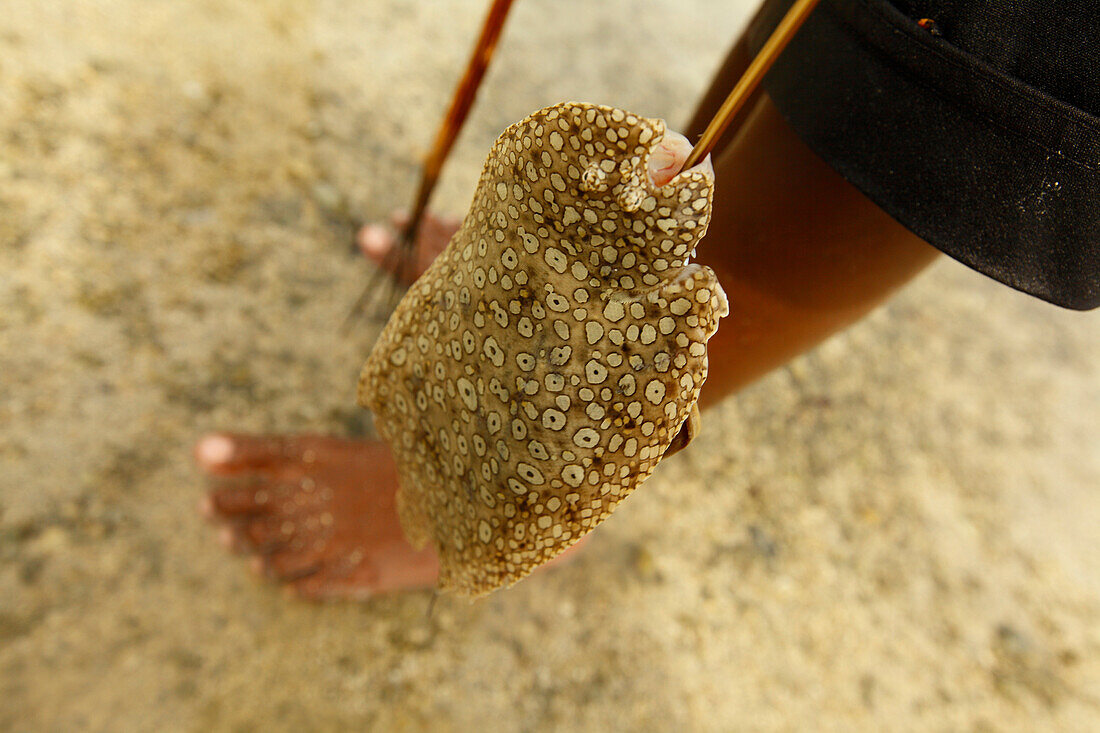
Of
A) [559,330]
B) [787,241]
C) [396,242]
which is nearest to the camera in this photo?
[559,330]

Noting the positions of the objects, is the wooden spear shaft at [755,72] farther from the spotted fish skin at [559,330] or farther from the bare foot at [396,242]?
the bare foot at [396,242]

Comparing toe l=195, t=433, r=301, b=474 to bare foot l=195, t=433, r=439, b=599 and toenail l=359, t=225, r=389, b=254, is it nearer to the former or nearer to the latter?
bare foot l=195, t=433, r=439, b=599

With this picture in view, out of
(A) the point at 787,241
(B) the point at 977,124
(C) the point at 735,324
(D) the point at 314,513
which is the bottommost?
(D) the point at 314,513

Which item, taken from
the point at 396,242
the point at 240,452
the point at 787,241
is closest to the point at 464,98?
the point at 787,241

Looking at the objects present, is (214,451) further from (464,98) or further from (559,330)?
(559,330)

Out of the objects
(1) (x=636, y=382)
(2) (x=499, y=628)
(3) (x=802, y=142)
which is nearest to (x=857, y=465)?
(2) (x=499, y=628)

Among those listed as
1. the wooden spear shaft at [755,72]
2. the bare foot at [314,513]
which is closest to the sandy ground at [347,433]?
the bare foot at [314,513]

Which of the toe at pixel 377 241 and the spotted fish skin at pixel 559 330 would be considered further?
the toe at pixel 377 241
